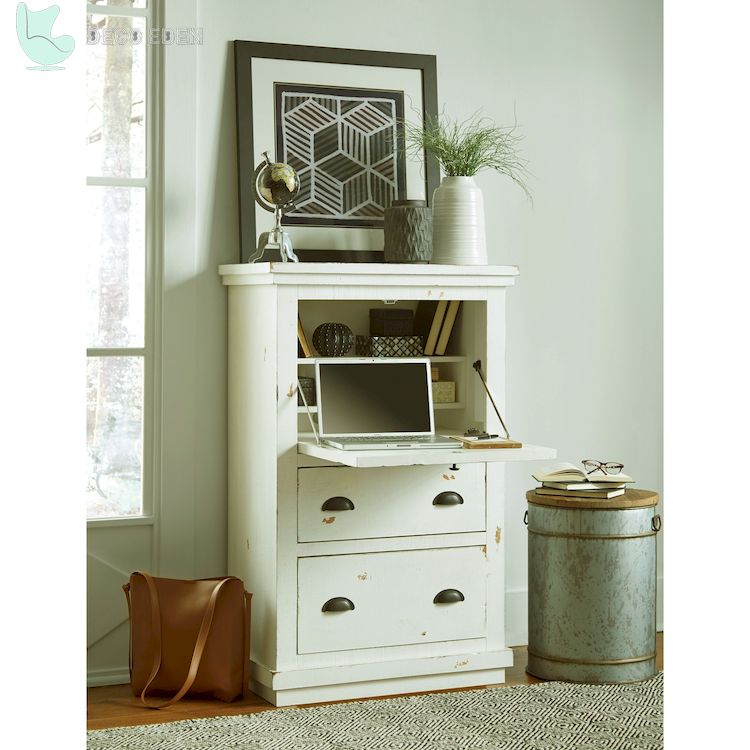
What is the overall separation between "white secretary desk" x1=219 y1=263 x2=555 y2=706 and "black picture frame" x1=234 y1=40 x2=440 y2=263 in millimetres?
236

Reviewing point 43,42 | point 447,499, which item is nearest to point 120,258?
point 447,499

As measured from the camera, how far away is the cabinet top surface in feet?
10.2

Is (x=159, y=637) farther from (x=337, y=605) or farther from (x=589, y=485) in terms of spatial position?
(x=589, y=485)

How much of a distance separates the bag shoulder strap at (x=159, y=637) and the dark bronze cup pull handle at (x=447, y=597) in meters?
0.66

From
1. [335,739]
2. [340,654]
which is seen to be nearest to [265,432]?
[340,654]

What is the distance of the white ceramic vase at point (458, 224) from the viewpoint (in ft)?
11.2

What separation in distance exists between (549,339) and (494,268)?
72 centimetres

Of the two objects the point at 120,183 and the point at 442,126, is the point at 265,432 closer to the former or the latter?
the point at 120,183

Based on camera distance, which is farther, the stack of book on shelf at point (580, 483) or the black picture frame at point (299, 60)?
the black picture frame at point (299, 60)

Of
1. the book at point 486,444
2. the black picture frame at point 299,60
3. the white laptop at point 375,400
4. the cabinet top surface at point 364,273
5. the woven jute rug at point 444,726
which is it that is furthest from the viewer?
the black picture frame at point 299,60

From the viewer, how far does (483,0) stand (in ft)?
12.6

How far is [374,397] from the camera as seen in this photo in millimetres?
3305

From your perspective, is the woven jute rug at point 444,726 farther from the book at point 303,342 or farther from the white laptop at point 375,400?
the book at point 303,342

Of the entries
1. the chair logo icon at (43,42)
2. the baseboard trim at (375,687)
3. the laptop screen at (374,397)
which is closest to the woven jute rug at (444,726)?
the baseboard trim at (375,687)
